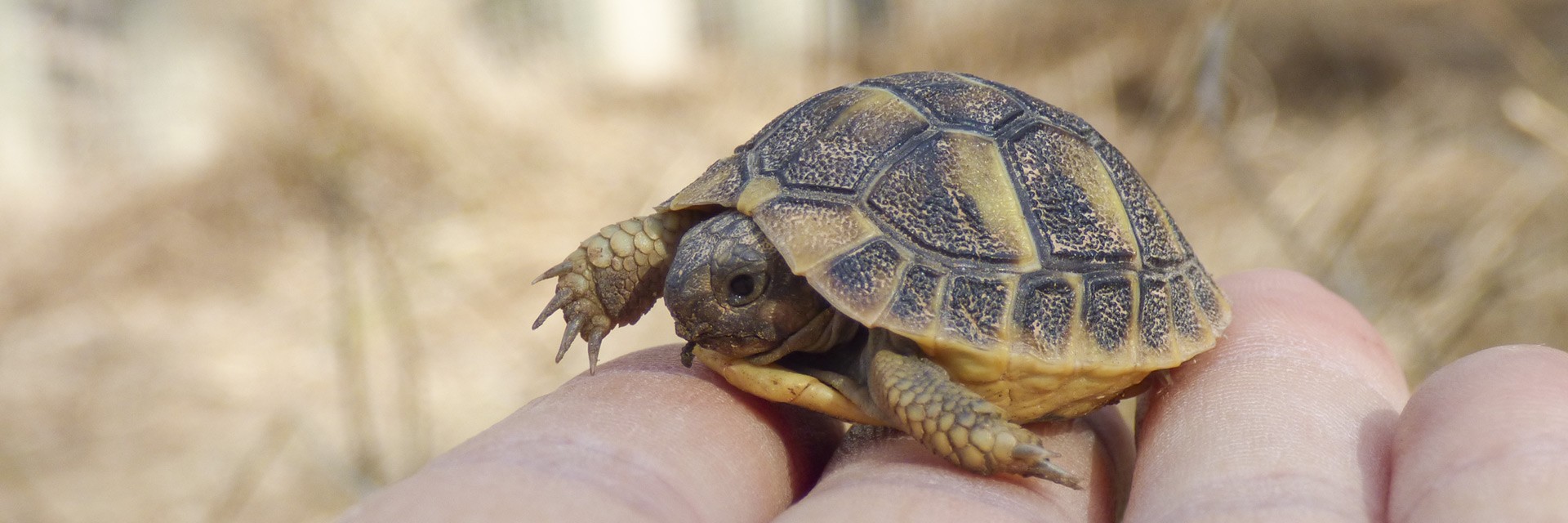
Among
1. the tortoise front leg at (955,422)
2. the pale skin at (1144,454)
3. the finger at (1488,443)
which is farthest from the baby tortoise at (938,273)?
the finger at (1488,443)

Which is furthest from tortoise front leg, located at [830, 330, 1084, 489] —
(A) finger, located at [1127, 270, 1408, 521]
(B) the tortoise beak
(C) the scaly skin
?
(B) the tortoise beak

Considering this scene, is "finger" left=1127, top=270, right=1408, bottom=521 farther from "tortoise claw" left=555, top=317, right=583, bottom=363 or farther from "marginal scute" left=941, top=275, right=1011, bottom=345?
"tortoise claw" left=555, top=317, right=583, bottom=363

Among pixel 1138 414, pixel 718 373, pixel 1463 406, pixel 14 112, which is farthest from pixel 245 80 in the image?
pixel 1463 406

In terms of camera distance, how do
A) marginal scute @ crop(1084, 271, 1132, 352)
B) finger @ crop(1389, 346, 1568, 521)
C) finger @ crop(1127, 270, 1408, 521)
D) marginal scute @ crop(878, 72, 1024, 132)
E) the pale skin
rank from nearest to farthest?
finger @ crop(1389, 346, 1568, 521) < the pale skin < finger @ crop(1127, 270, 1408, 521) < marginal scute @ crop(1084, 271, 1132, 352) < marginal scute @ crop(878, 72, 1024, 132)

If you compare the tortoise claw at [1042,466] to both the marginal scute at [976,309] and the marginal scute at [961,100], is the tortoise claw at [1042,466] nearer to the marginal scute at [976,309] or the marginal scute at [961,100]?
the marginal scute at [976,309]

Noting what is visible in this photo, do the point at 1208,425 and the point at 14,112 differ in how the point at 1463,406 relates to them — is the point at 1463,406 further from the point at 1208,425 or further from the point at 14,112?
the point at 14,112

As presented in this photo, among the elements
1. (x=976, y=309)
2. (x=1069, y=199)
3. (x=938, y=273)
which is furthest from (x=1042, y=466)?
(x=1069, y=199)

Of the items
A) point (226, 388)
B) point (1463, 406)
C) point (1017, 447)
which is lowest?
point (1463, 406)
